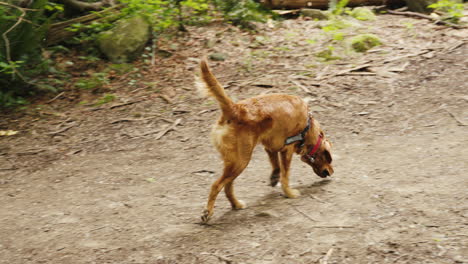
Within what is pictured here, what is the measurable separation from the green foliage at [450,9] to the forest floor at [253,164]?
0.58 metres

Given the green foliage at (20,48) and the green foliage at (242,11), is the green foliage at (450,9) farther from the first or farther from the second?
the green foliage at (20,48)

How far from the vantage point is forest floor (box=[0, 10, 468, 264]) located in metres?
4.21

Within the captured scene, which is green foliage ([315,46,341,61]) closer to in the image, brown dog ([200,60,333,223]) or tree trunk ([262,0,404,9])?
tree trunk ([262,0,404,9])

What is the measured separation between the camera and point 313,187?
5520 mm

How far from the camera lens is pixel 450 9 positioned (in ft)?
36.8

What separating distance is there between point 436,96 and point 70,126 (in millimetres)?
6962

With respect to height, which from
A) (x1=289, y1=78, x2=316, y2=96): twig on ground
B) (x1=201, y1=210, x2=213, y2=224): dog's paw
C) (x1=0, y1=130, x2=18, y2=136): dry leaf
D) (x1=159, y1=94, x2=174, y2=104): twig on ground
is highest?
(x1=289, y1=78, x2=316, y2=96): twig on ground

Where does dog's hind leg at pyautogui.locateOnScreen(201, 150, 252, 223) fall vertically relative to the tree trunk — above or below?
below

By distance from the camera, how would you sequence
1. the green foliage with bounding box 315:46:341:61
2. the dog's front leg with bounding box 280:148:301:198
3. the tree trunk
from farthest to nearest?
the tree trunk → the green foliage with bounding box 315:46:341:61 → the dog's front leg with bounding box 280:148:301:198

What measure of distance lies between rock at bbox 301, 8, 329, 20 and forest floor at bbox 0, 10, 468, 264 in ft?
4.80

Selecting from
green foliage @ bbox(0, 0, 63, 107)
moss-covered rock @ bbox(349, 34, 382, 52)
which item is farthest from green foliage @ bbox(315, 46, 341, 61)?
green foliage @ bbox(0, 0, 63, 107)

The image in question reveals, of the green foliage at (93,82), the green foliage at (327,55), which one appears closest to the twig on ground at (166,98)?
the green foliage at (93,82)

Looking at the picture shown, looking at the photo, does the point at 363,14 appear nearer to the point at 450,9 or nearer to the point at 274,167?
the point at 450,9

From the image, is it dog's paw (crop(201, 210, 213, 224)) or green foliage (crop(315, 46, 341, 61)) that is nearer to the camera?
dog's paw (crop(201, 210, 213, 224))
